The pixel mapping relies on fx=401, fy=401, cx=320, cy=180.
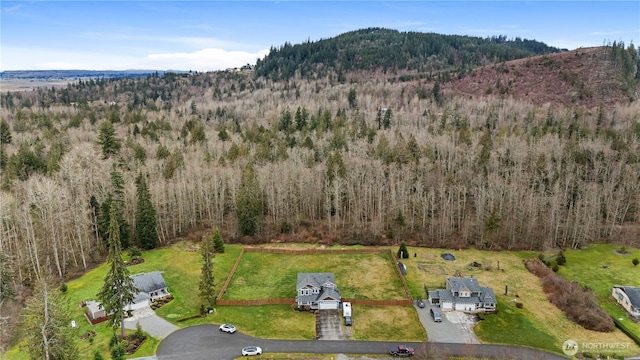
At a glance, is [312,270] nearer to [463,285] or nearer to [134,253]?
[463,285]

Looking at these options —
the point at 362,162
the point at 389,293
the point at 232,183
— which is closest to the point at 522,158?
the point at 362,162

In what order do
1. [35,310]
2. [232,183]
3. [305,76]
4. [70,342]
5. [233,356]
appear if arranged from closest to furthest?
[35,310] → [70,342] → [233,356] → [232,183] → [305,76]

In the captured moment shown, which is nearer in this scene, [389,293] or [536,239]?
[389,293]

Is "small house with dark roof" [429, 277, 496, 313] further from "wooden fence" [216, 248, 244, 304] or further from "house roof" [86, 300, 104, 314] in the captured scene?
"house roof" [86, 300, 104, 314]

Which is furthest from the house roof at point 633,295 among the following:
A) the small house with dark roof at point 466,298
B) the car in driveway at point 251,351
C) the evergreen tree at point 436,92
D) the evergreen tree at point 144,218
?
the evergreen tree at point 436,92

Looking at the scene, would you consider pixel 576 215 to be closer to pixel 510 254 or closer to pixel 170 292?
pixel 510 254

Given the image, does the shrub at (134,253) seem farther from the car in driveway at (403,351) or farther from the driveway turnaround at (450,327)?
the driveway turnaround at (450,327)

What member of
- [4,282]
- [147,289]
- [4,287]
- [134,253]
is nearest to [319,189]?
[134,253]
